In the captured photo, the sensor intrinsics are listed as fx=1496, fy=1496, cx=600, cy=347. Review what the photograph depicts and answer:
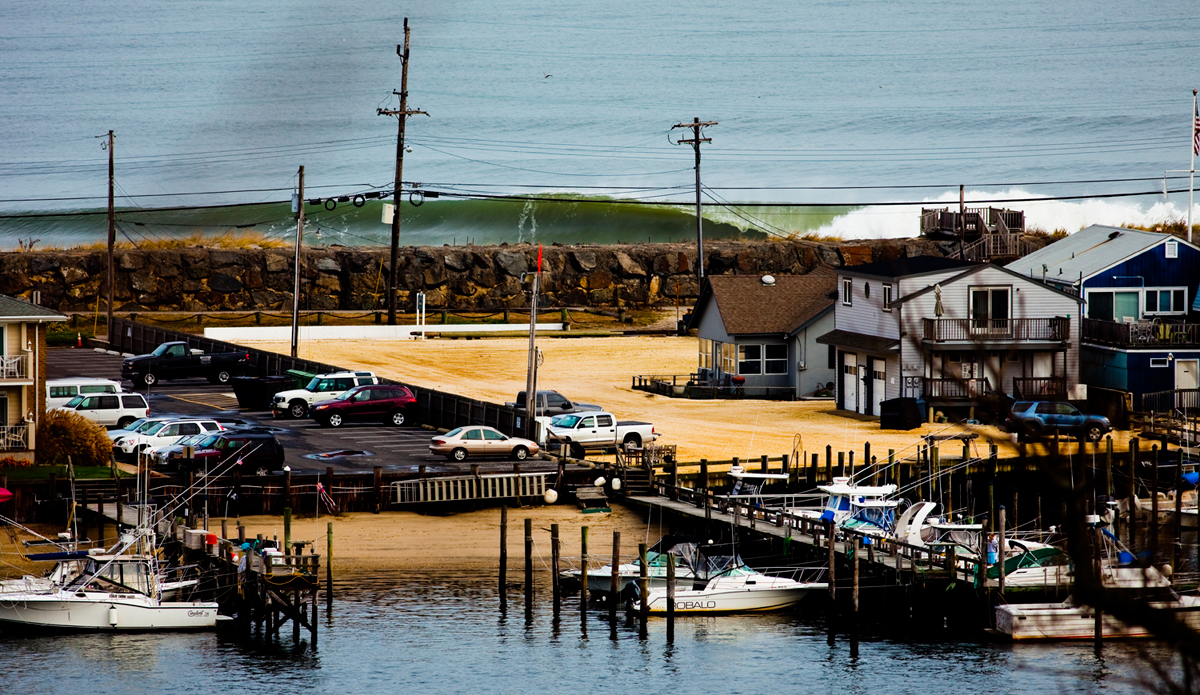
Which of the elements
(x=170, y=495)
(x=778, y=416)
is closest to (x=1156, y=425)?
(x=778, y=416)

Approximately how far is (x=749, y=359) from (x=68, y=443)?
95.6 feet

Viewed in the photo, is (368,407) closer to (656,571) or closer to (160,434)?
(160,434)

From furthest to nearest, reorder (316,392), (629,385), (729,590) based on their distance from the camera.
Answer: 1. (629,385)
2. (316,392)
3. (729,590)

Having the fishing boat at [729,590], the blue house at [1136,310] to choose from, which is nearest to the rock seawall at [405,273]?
the blue house at [1136,310]

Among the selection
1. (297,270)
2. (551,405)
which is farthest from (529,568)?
(297,270)

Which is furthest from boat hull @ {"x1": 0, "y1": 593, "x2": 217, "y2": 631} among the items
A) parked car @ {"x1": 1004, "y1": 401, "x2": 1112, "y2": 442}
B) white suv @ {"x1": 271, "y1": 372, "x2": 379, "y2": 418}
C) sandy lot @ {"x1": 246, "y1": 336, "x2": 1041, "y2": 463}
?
parked car @ {"x1": 1004, "y1": 401, "x2": 1112, "y2": 442}

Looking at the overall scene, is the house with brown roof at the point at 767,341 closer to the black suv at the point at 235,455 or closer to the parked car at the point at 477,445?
the parked car at the point at 477,445

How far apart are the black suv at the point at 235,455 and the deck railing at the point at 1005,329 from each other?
24.2 metres

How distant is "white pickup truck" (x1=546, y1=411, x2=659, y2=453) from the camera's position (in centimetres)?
4809

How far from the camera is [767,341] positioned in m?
63.1

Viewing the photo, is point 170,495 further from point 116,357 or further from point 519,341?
point 519,341

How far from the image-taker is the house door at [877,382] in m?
56.2

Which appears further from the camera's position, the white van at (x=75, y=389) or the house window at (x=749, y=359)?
the house window at (x=749, y=359)

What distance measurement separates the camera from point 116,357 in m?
71.1
